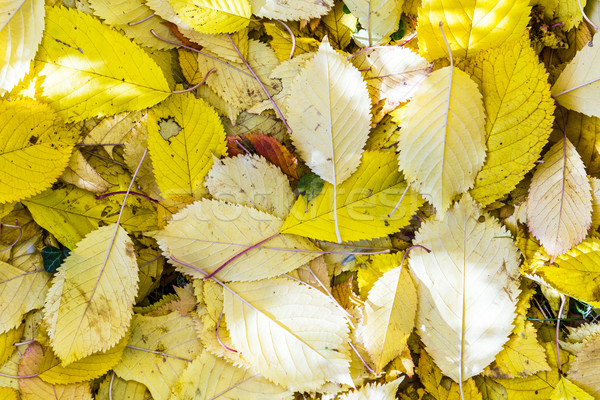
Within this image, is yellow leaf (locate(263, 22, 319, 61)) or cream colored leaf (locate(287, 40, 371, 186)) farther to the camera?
yellow leaf (locate(263, 22, 319, 61))

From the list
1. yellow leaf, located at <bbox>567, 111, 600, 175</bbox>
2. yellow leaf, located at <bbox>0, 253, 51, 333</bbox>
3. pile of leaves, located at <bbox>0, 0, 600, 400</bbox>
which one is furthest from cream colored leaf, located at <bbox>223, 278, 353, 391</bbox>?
yellow leaf, located at <bbox>567, 111, 600, 175</bbox>

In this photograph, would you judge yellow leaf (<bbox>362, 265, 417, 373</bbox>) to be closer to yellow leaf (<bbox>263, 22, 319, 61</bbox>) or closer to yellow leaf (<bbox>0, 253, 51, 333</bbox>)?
yellow leaf (<bbox>263, 22, 319, 61</bbox>)

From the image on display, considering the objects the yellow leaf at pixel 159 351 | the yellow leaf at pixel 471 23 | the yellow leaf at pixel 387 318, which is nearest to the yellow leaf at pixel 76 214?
the yellow leaf at pixel 159 351

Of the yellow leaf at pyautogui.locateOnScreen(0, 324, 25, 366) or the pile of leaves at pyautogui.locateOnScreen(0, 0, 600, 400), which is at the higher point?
the pile of leaves at pyautogui.locateOnScreen(0, 0, 600, 400)

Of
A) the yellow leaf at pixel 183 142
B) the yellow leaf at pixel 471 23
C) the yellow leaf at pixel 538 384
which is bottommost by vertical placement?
the yellow leaf at pixel 538 384

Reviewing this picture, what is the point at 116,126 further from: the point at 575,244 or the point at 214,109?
the point at 575,244

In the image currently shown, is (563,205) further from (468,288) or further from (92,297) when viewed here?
(92,297)

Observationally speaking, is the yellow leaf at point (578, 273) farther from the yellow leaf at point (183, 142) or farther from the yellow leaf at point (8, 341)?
the yellow leaf at point (8, 341)

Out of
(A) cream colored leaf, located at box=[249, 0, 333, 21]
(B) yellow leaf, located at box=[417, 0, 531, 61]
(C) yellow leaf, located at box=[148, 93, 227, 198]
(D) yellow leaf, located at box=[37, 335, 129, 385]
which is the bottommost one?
(D) yellow leaf, located at box=[37, 335, 129, 385]

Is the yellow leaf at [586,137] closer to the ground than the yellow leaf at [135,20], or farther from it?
closer to the ground
